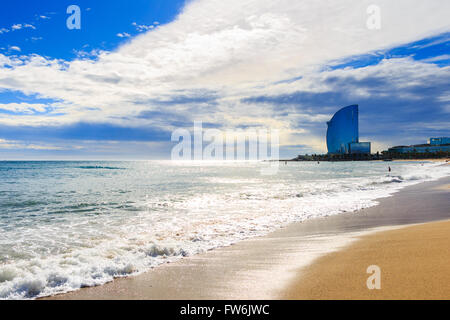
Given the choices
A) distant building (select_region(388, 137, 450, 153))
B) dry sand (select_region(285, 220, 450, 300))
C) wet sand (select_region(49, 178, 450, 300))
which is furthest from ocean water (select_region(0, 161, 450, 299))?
distant building (select_region(388, 137, 450, 153))

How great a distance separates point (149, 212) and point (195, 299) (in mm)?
8206

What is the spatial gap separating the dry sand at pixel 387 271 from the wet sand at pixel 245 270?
0.26 meters

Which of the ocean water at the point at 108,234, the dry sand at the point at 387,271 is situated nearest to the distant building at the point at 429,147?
the ocean water at the point at 108,234

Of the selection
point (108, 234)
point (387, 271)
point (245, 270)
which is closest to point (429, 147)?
point (387, 271)

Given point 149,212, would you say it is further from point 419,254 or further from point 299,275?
point 419,254

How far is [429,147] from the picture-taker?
6954 inches

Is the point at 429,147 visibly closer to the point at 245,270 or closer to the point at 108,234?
the point at 108,234

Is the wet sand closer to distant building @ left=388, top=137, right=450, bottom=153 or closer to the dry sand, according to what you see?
the dry sand

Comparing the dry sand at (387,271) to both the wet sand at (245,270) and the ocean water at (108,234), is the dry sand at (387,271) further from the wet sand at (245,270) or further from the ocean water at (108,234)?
the ocean water at (108,234)

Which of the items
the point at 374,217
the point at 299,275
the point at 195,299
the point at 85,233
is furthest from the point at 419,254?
the point at 85,233

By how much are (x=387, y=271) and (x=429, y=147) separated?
704 feet

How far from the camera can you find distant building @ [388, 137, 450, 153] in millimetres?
170700

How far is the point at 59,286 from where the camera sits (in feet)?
14.1

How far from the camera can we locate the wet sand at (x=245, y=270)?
386cm
